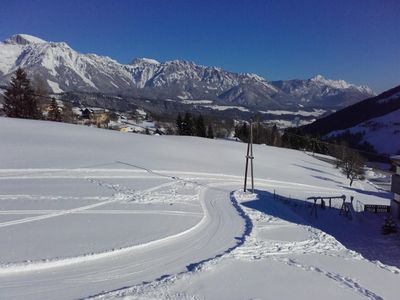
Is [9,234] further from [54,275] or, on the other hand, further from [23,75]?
[23,75]

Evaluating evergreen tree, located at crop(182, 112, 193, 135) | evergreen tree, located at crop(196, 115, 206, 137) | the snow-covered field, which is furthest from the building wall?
evergreen tree, located at crop(196, 115, 206, 137)

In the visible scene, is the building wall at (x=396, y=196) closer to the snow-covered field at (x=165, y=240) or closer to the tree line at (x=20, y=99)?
the snow-covered field at (x=165, y=240)

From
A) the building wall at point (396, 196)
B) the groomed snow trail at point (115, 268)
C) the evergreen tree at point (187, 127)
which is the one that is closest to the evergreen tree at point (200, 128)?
the evergreen tree at point (187, 127)

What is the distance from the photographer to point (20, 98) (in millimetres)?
65938

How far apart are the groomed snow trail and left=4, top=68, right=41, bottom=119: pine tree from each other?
179 ft

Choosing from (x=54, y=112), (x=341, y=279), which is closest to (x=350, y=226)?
(x=341, y=279)

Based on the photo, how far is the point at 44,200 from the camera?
19.1 metres

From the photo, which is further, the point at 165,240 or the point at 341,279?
the point at 165,240

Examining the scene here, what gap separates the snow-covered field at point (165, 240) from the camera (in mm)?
10164

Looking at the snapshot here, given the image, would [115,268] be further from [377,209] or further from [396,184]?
[377,209]

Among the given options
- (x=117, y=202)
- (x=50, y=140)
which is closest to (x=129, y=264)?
(x=117, y=202)

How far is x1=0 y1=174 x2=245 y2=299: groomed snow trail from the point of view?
30.8 ft

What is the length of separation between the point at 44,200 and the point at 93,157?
51.5 ft

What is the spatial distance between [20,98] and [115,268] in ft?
205
